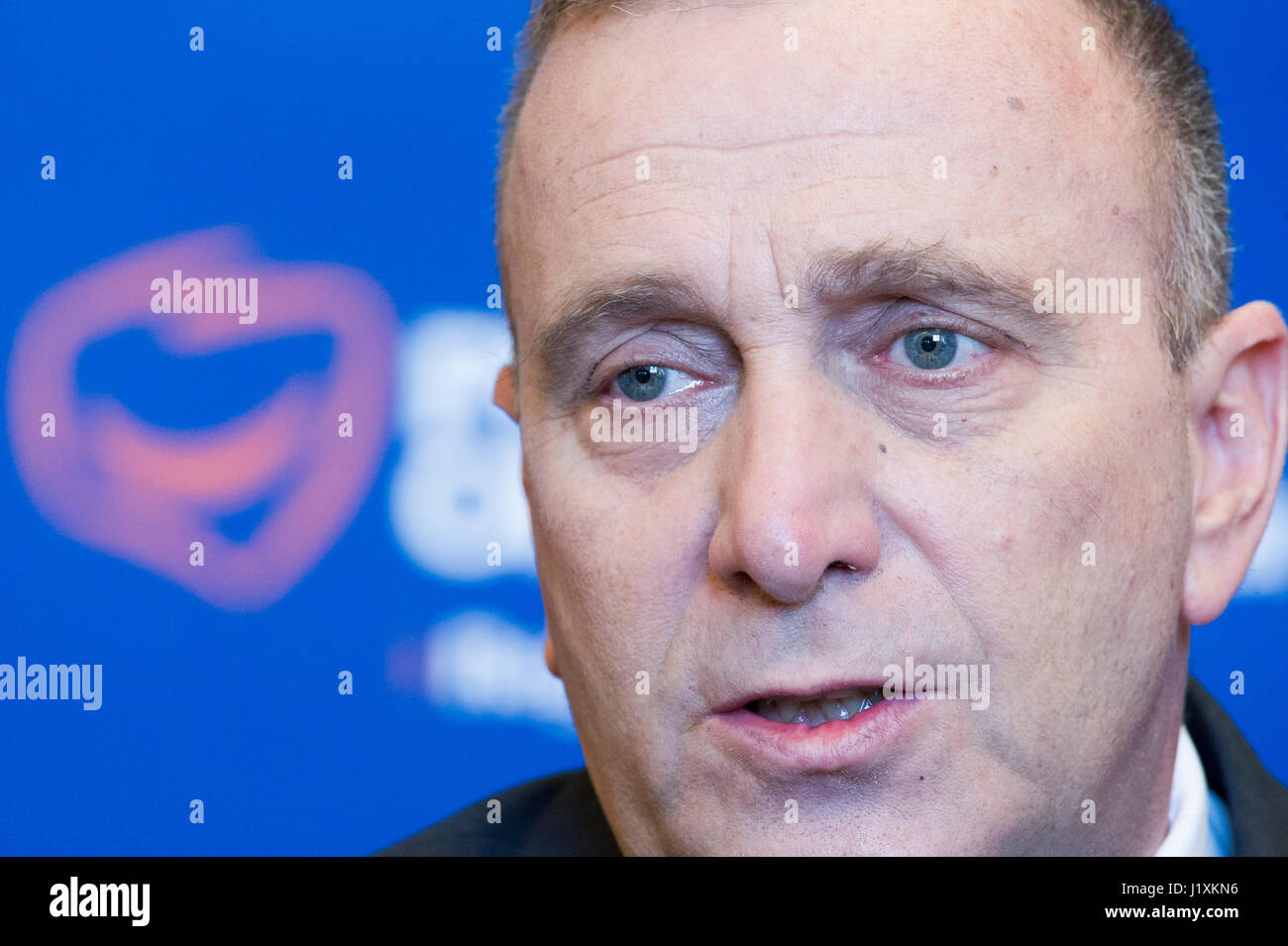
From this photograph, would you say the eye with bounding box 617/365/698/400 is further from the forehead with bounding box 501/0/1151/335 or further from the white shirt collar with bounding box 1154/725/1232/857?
the white shirt collar with bounding box 1154/725/1232/857

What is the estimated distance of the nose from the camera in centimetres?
140

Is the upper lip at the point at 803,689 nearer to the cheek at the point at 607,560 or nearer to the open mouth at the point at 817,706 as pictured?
the open mouth at the point at 817,706

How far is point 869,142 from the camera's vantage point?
4.98 feet

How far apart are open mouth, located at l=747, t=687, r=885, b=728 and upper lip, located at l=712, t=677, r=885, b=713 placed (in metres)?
0.01

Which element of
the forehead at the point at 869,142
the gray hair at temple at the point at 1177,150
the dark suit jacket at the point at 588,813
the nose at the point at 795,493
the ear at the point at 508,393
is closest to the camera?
the nose at the point at 795,493

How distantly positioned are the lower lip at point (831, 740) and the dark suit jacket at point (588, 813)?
61 centimetres

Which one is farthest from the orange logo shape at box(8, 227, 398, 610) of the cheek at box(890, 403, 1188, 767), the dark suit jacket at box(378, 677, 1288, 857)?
the cheek at box(890, 403, 1188, 767)

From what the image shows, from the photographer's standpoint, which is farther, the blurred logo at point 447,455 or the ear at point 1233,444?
the blurred logo at point 447,455

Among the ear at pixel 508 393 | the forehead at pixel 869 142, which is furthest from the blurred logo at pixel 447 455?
the forehead at pixel 869 142

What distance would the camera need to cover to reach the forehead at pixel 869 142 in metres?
1.51

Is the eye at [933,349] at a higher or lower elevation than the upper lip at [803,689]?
higher
